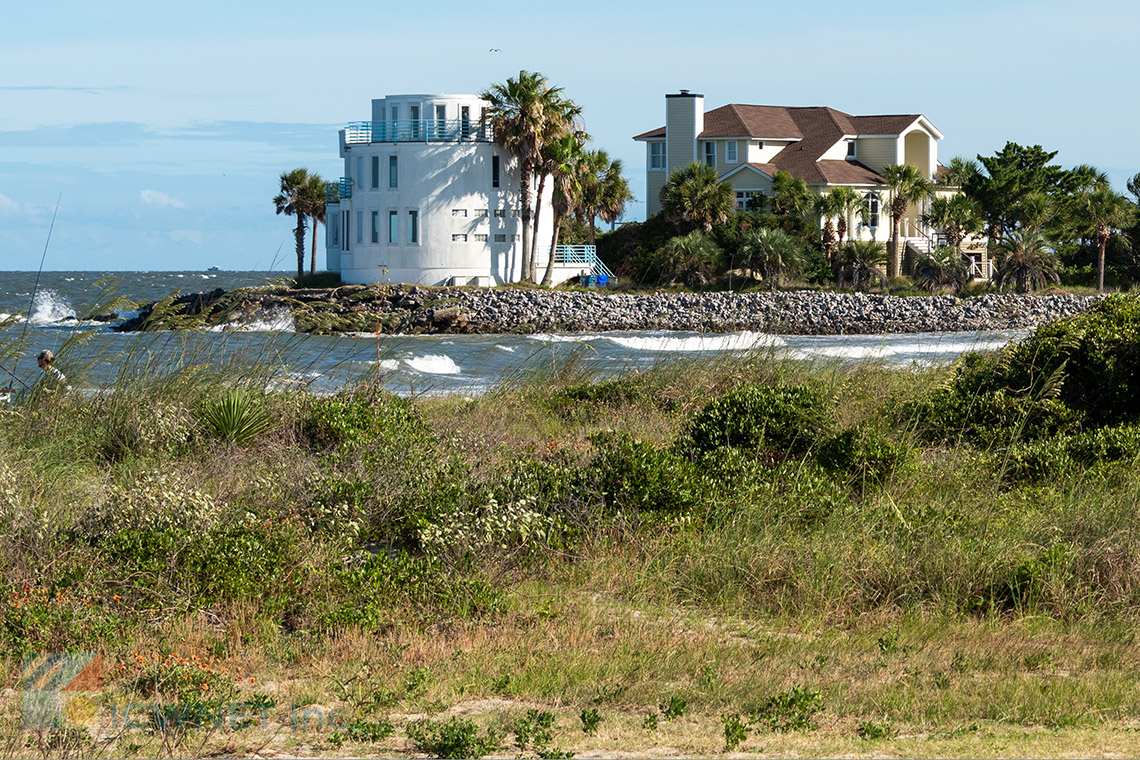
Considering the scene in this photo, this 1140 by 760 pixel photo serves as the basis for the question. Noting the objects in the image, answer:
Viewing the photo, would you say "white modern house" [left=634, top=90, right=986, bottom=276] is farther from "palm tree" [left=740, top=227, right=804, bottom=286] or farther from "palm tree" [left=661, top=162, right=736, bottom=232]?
"palm tree" [left=740, top=227, right=804, bottom=286]

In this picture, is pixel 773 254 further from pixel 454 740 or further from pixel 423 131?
pixel 454 740

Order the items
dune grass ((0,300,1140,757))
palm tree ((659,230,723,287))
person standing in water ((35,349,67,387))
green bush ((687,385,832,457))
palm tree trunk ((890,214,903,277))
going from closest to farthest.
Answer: dune grass ((0,300,1140,757)) → green bush ((687,385,832,457)) → person standing in water ((35,349,67,387)) → palm tree ((659,230,723,287)) → palm tree trunk ((890,214,903,277))

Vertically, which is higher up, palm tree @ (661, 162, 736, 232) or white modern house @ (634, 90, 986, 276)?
white modern house @ (634, 90, 986, 276)

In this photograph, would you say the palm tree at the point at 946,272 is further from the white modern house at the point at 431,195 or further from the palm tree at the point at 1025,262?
the white modern house at the point at 431,195

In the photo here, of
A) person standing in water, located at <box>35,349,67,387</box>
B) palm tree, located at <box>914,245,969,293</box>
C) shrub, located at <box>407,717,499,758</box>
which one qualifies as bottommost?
shrub, located at <box>407,717,499,758</box>

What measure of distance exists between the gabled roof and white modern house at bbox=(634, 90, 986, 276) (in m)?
0.05

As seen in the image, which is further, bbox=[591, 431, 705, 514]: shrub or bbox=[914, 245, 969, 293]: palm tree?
bbox=[914, 245, 969, 293]: palm tree

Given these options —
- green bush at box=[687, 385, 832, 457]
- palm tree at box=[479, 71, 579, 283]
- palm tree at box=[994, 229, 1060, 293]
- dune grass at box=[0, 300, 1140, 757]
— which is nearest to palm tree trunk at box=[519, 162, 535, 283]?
palm tree at box=[479, 71, 579, 283]

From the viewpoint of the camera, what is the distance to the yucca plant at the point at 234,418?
9.44 m

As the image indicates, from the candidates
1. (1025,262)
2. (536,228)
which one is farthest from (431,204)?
(1025,262)

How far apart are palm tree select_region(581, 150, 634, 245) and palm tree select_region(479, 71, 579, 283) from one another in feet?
14.2

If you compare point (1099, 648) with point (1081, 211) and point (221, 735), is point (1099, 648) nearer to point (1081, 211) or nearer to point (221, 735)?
point (221, 735)

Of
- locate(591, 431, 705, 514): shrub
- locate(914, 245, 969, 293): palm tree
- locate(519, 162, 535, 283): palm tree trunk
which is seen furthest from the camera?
locate(914, 245, 969, 293): palm tree

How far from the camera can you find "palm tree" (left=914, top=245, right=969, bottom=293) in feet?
174
